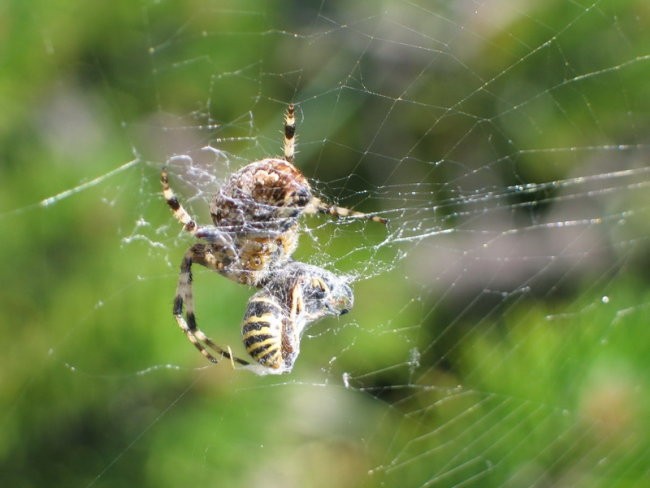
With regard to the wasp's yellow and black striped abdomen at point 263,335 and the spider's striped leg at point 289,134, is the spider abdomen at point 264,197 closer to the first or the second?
the spider's striped leg at point 289,134

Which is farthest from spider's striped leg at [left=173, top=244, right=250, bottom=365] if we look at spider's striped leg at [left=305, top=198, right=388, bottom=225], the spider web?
spider's striped leg at [left=305, top=198, right=388, bottom=225]

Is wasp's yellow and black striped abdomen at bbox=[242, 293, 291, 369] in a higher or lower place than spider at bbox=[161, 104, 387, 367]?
lower

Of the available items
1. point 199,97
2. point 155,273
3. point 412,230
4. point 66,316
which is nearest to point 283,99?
point 199,97

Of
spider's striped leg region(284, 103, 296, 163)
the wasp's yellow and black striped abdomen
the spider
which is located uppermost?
spider's striped leg region(284, 103, 296, 163)

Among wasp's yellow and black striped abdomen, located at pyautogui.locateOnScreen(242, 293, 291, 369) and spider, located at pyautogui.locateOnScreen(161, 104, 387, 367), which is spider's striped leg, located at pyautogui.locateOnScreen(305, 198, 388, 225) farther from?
wasp's yellow and black striped abdomen, located at pyautogui.locateOnScreen(242, 293, 291, 369)

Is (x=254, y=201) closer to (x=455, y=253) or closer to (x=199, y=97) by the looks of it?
(x=199, y=97)

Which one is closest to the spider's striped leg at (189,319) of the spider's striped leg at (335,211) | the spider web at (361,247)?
the spider web at (361,247)

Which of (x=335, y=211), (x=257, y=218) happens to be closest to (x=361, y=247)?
(x=335, y=211)
